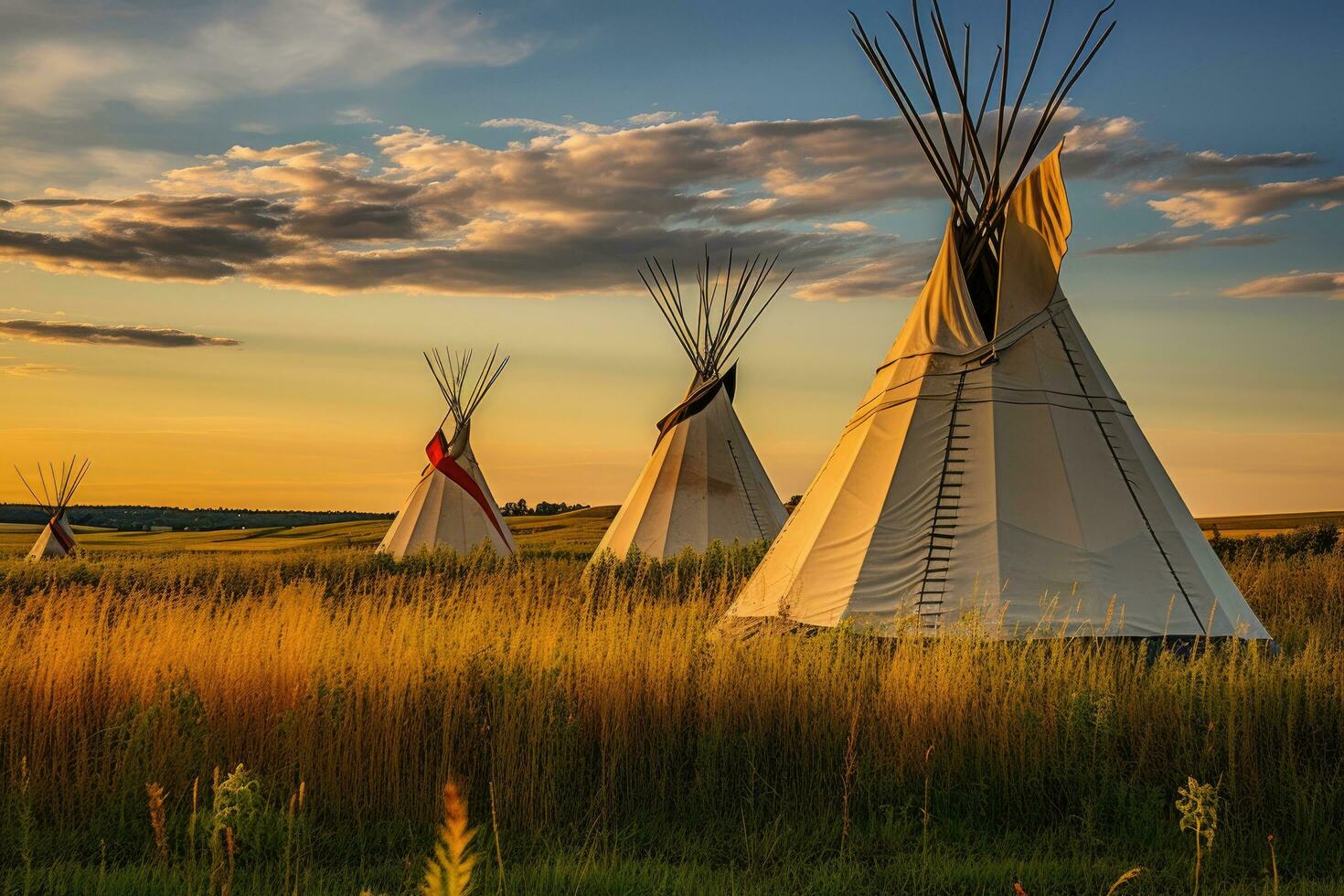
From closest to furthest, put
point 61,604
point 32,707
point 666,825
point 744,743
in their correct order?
1. point 666,825
2. point 744,743
3. point 32,707
4. point 61,604

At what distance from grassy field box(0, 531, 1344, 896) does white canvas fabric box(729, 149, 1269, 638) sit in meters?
0.96

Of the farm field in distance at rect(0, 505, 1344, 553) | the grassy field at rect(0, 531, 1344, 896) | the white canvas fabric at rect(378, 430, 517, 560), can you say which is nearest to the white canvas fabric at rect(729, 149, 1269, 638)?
the grassy field at rect(0, 531, 1344, 896)

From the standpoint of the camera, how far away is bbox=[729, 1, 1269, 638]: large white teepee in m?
7.97

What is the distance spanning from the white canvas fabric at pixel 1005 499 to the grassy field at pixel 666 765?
3.16 ft

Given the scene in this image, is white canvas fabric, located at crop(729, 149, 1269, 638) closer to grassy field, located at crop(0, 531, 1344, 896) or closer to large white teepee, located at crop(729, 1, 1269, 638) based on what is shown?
large white teepee, located at crop(729, 1, 1269, 638)

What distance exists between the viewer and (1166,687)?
20.5ft

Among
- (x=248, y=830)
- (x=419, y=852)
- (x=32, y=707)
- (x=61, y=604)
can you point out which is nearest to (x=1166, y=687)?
(x=419, y=852)

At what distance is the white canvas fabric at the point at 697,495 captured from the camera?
56.3ft

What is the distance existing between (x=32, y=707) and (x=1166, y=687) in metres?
6.50

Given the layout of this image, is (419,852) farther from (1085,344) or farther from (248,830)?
(1085,344)

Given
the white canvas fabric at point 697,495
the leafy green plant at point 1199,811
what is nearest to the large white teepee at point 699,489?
the white canvas fabric at point 697,495

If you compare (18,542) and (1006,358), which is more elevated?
(1006,358)

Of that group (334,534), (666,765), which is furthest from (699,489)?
(334,534)

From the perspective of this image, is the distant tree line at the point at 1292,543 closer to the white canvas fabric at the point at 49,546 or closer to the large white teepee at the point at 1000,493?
the large white teepee at the point at 1000,493
